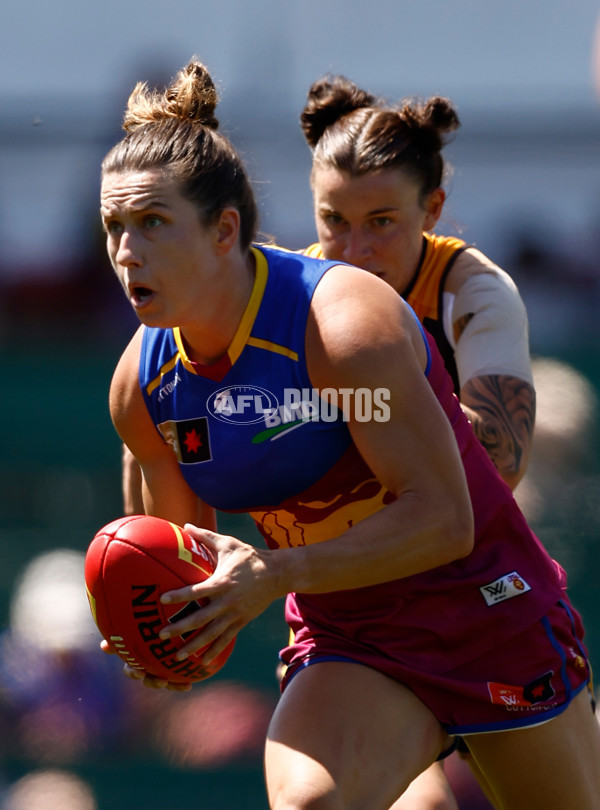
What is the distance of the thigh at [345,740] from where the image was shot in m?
2.22

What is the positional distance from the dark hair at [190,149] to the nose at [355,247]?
2.36ft

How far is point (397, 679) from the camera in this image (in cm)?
248

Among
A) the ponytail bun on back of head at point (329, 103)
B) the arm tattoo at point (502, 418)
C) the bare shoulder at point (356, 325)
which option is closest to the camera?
the bare shoulder at point (356, 325)

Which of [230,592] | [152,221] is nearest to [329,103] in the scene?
[152,221]

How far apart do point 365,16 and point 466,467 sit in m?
9.00

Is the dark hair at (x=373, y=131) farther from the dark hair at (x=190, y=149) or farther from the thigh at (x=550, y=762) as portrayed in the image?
the thigh at (x=550, y=762)

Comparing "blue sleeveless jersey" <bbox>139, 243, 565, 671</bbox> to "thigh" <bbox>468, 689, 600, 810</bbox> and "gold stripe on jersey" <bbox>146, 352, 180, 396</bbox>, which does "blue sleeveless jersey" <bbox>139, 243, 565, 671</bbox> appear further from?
"thigh" <bbox>468, 689, 600, 810</bbox>

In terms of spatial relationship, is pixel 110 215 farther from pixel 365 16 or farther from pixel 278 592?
pixel 365 16

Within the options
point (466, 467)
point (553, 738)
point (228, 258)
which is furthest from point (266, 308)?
point (553, 738)

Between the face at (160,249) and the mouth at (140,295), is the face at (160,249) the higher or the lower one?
the higher one

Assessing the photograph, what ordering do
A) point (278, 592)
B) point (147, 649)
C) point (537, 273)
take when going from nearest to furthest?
1. point (278, 592)
2. point (147, 649)
3. point (537, 273)

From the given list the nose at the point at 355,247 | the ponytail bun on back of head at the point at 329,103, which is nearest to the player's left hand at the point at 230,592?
the nose at the point at 355,247

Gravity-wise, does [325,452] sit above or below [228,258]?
below

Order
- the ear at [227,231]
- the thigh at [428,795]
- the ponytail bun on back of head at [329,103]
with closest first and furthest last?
the ear at [227,231]
the thigh at [428,795]
the ponytail bun on back of head at [329,103]
